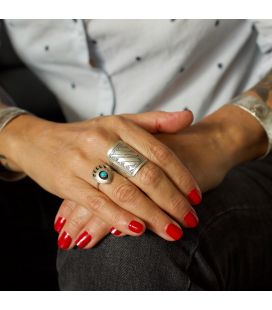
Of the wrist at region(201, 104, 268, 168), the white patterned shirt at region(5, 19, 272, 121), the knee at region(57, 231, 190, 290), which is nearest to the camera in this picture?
the knee at region(57, 231, 190, 290)

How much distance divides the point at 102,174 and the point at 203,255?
0.67 feet

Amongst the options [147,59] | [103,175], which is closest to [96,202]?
[103,175]

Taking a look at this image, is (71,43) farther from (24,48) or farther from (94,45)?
(24,48)

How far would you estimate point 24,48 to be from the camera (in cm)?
106

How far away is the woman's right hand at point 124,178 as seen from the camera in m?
0.65

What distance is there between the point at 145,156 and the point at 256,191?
22 cm

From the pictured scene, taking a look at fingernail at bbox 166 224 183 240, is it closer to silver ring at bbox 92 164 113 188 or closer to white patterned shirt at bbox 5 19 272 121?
silver ring at bbox 92 164 113 188

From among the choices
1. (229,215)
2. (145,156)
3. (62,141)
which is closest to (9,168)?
(62,141)

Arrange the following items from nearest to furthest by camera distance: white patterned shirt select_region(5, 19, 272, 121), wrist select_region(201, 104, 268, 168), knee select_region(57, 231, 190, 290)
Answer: knee select_region(57, 231, 190, 290), wrist select_region(201, 104, 268, 168), white patterned shirt select_region(5, 19, 272, 121)

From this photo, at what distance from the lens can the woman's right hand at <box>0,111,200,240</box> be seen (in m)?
0.65

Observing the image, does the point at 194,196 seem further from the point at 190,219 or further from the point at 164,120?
the point at 164,120

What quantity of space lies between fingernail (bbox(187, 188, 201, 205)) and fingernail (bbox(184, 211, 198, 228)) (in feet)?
0.09

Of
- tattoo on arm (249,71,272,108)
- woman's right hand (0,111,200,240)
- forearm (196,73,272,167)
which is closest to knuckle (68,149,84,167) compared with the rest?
woman's right hand (0,111,200,240)

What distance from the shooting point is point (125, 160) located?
66 centimetres
